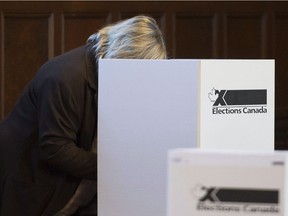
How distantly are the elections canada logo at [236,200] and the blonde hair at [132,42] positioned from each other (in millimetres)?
1021

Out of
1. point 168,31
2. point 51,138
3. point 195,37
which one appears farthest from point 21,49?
point 51,138

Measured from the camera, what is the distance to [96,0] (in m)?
4.68

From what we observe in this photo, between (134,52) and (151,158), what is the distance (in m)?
0.37

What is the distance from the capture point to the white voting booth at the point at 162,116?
7.37 ft

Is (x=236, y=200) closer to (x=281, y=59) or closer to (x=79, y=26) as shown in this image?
(x=79, y=26)

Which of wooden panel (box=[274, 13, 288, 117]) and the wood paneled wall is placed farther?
wooden panel (box=[274, 13, 288, 117])

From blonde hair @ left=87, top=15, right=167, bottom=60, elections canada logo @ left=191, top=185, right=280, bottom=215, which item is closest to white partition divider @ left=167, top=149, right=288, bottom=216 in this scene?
elections canada logo @ left=191, top=185, right=280, bottom=215

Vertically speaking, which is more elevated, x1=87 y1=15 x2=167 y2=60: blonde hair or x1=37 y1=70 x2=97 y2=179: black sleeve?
x1=87 y1=15 x2=167 y2=60: blonde hair

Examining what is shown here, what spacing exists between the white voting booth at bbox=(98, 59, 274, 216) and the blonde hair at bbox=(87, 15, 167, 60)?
0.43 feet

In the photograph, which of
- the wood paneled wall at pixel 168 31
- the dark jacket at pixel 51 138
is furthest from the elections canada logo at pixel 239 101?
the wood paneled wall at pixel 168 31

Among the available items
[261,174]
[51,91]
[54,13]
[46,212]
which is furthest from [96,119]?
[54,13]

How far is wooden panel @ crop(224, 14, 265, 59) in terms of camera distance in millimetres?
4848

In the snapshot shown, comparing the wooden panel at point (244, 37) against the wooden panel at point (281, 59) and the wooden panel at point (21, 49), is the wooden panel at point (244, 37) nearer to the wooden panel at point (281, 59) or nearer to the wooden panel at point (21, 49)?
the wooden panel at point (281, 59)

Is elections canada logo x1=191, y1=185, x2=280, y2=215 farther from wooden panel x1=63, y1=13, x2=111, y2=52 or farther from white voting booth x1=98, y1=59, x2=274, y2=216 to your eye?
wooden panel x1=63, y1=13, x2=111, y2=52
